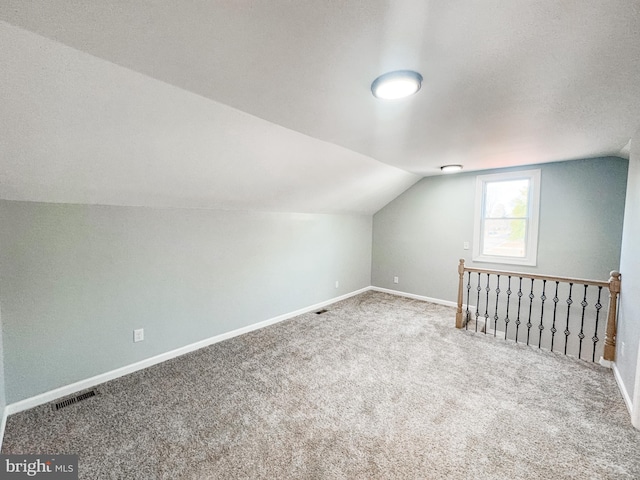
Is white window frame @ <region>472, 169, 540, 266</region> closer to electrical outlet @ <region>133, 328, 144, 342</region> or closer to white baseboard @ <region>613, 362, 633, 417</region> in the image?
white baseboard @ <region>613, 362, 633, 417</region>

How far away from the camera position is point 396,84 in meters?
1.59

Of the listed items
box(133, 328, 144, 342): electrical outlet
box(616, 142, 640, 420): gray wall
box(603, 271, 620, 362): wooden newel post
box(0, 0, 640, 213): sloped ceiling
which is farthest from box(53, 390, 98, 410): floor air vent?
box(603, 271, 620, 362): wooden newel post

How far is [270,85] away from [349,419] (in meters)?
2.34

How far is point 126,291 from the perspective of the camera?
2617 mm

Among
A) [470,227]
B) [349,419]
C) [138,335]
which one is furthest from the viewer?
[470,227]

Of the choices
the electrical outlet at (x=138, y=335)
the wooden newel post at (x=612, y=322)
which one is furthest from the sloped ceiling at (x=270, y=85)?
the wooden newel post at (x=612, y=322)

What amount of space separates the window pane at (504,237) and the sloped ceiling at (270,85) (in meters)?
1.50

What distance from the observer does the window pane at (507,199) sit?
13.6 feet

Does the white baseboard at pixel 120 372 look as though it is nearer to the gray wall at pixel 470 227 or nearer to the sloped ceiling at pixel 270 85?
the sloped ceiling at pixel 270 85

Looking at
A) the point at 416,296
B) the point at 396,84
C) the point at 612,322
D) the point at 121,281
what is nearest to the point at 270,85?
the point at 396,84

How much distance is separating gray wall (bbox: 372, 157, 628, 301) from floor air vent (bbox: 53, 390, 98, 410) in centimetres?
467

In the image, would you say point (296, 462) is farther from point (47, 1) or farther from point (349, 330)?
point (47, 1)

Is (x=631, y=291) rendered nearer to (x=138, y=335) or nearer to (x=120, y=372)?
(x=138, y=335)

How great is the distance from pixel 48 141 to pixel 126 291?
1431 millimetres
